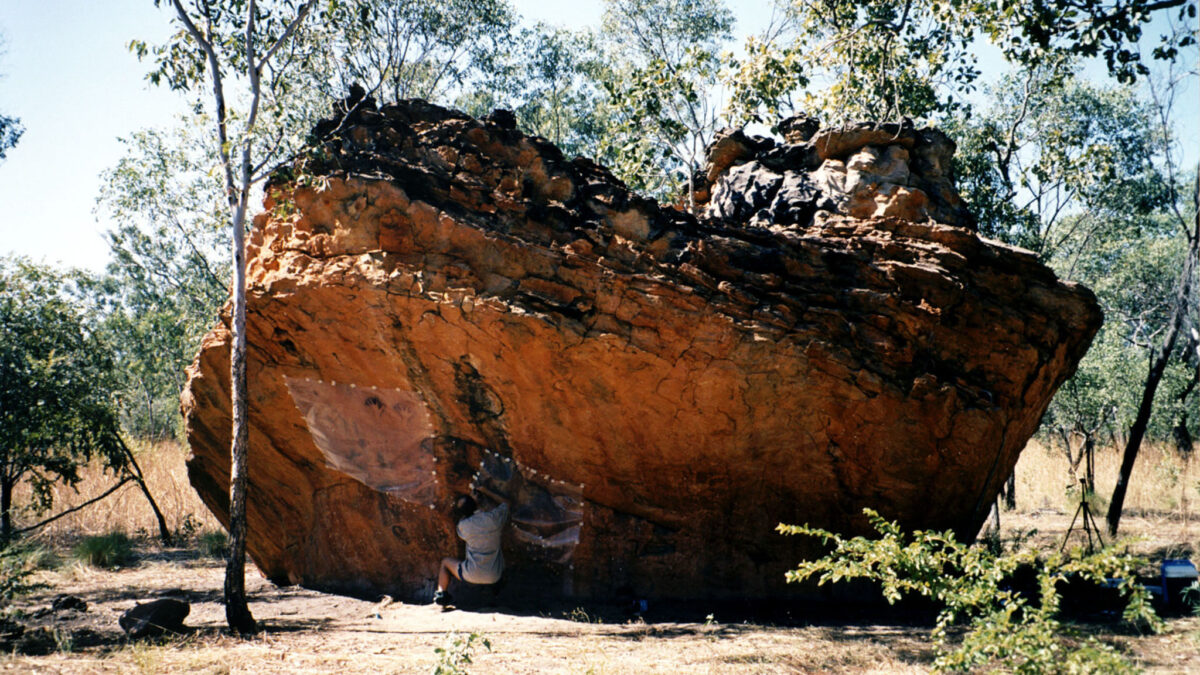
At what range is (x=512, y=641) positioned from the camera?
5617 millimetres

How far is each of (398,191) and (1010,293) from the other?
5.24 m

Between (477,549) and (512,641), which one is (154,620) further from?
(512,641)

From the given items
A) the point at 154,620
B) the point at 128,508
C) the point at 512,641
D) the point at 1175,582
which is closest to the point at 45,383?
the point at 154,620

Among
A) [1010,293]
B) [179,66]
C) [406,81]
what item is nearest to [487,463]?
[179,66]

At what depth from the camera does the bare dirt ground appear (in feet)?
16.2

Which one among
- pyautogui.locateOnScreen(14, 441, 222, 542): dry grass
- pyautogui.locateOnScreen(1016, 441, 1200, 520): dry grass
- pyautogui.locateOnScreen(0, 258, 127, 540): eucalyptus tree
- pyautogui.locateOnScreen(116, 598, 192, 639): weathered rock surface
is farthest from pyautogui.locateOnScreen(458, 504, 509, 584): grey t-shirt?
pyautogui.locateOnScreen(1016, 441, 1200, 520): dry grass

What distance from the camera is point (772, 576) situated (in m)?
6.91

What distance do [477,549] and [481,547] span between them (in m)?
0.04

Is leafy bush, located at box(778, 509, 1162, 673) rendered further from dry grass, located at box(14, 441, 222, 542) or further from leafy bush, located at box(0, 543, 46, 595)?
dry grass, located at box(14, 441, 222, 542)

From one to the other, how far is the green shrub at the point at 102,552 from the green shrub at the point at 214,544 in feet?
3.07

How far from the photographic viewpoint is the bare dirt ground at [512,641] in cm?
493

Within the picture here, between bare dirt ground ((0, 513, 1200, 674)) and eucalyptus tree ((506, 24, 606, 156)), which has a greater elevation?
eucalyptus tree ((506, 24, 606, 156))

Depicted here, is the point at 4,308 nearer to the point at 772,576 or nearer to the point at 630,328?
the point at 630,328

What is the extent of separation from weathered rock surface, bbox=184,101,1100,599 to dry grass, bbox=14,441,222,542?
626cm
